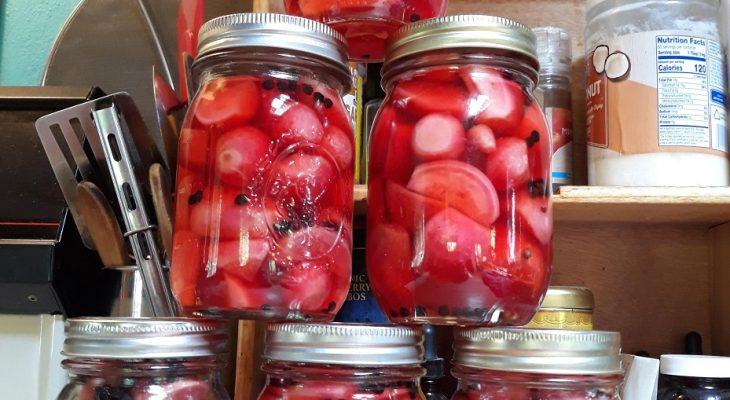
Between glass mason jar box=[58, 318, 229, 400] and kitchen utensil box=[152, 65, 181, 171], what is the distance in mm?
198

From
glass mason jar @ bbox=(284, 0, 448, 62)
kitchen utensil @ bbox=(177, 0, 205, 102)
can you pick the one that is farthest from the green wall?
glass mason jar @ bbox=(284, 0, 448, 62)

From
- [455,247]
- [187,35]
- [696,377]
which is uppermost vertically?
[187,35]

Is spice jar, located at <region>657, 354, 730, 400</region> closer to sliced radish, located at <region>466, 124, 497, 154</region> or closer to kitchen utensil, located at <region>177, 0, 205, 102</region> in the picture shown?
sliced radish, located at <region>466, 124, 497, 154</region>

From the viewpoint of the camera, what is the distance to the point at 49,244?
25.9 inches

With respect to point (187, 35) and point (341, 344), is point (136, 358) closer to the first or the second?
point (341, 344)

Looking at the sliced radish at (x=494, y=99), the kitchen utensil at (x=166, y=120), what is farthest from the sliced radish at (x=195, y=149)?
the sliced radish at (x=494, y=99)

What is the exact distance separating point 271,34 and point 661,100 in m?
0.43

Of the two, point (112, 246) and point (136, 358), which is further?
point (112, 246)

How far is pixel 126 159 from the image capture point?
64 centimetres

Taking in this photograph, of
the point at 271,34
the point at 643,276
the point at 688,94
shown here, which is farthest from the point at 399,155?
the point at 643,276

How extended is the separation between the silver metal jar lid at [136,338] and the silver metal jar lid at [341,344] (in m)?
0.07

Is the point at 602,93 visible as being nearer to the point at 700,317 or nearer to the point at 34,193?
the point at 700,317

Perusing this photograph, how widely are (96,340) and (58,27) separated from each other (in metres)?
0.70

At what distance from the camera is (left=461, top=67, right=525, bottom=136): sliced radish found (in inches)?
21.7
